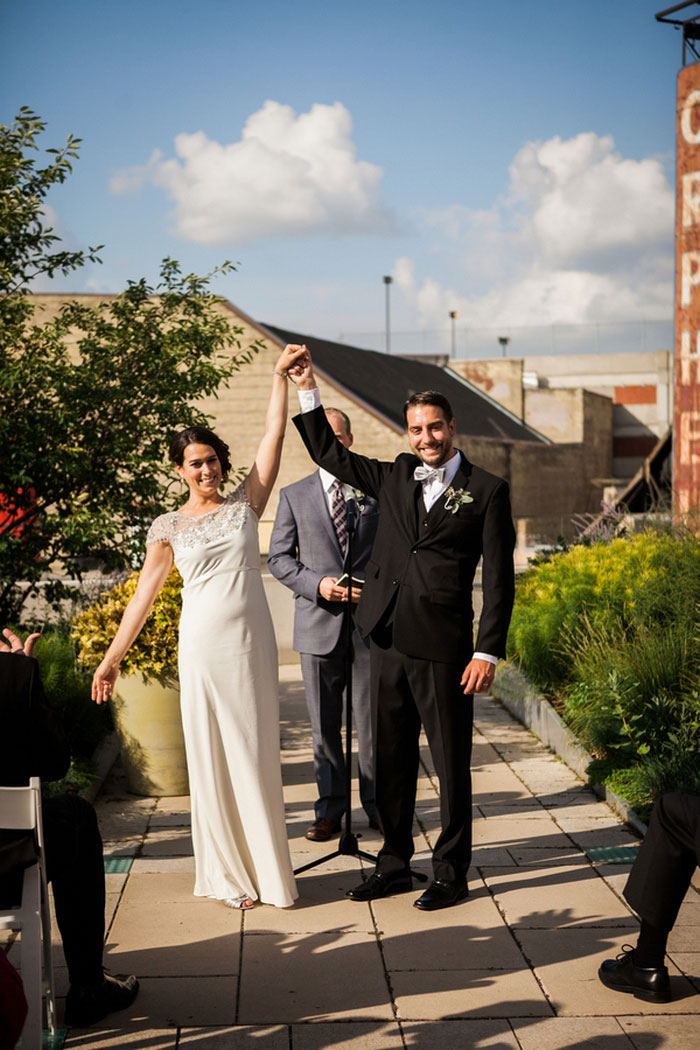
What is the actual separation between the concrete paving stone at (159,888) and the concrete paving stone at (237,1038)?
138 centimetres

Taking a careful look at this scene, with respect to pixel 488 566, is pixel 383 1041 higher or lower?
lower

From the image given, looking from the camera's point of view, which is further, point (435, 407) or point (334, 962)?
point (435, 407)

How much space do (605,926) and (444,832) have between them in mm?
831

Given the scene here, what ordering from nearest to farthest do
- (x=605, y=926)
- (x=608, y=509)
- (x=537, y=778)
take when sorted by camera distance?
(x=605, y=926) < (x=537, y=778) < (x=608, y=509)

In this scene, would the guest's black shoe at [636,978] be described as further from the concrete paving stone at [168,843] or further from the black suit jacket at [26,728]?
the concrete paving stone at [168,843]

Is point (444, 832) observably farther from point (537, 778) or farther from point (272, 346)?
point (272, 346)

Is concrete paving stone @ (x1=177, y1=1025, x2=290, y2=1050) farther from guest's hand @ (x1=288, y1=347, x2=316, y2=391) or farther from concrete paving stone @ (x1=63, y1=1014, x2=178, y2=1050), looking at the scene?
guest's hand @ (x1=288, y1=347, x2=316, y2=391)

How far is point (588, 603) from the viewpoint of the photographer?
9.45m

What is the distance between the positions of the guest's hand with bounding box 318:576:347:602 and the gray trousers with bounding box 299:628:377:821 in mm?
251

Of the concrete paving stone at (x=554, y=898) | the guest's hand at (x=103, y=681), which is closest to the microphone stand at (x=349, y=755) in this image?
the concrete paving stone at (x=554, y=898)

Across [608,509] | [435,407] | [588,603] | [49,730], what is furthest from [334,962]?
[608,509]

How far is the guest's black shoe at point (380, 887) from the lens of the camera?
5090mm

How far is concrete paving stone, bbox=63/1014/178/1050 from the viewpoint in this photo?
3.62m

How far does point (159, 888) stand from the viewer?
529 cm
